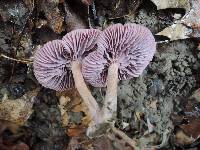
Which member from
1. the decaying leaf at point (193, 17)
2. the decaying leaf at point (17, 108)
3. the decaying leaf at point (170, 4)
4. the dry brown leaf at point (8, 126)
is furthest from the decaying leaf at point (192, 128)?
the dry brown leaf at point (8, 126)

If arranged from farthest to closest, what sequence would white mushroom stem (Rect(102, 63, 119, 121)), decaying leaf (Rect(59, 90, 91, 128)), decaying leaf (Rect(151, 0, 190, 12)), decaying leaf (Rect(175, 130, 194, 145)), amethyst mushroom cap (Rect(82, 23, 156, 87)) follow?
decaying leaf (Rect(59, 90, 91, 128))
decaying leaf (Rect(175, 130, 194, 145))
decaying leaf (Rect(151, 0, 190, 12))
white mushroom stem (Rect(102, 63, 119, 121))
amethyst mushroom cap (Rect(82, 23, 156, 87))

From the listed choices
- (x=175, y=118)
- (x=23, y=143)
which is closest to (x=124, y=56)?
(x=175, y=118)

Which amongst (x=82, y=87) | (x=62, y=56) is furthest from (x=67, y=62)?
(x=82, y=87)

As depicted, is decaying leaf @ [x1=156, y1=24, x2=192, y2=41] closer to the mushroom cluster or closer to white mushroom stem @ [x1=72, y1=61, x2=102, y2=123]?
the mushroom cluster

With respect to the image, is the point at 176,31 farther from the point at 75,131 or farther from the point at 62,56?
the point at 75,131

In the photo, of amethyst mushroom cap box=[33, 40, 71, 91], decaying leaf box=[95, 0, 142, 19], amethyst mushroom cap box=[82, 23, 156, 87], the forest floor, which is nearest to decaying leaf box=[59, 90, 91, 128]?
the forest floor

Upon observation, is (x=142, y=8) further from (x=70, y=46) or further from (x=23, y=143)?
(x=23, y=143)

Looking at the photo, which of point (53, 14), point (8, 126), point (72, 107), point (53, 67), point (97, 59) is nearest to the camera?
point (97, 59)
